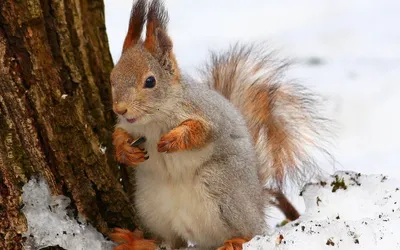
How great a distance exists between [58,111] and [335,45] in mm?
2544

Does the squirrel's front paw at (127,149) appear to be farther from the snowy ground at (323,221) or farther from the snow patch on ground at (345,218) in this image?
the snow patch on ground at (345,218)

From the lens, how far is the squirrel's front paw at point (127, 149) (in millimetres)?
1730

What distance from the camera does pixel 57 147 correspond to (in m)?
1.75

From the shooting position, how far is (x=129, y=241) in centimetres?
183

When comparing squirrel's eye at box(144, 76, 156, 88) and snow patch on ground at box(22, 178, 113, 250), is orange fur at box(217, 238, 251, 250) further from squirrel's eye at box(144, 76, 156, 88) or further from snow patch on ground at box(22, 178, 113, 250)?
squirrel's eye at box(144, 76, 156, 88)

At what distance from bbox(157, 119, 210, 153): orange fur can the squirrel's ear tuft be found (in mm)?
213

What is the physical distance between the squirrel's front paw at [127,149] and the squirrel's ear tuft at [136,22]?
194 millimetres

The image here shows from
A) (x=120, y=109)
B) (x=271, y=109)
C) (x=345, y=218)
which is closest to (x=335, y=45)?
(x=271, y=109)

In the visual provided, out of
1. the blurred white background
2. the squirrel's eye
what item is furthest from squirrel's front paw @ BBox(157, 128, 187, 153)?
the blurred white background

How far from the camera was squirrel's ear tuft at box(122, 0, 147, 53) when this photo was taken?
66.1 inches

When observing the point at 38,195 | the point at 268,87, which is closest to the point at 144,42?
the point at 38,195

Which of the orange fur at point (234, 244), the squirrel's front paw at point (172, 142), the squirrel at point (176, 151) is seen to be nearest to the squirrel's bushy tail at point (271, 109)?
the squirrel at point (176, 151)

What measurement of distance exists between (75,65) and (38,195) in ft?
1.00

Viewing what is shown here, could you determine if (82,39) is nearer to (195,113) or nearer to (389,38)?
(195,113)
